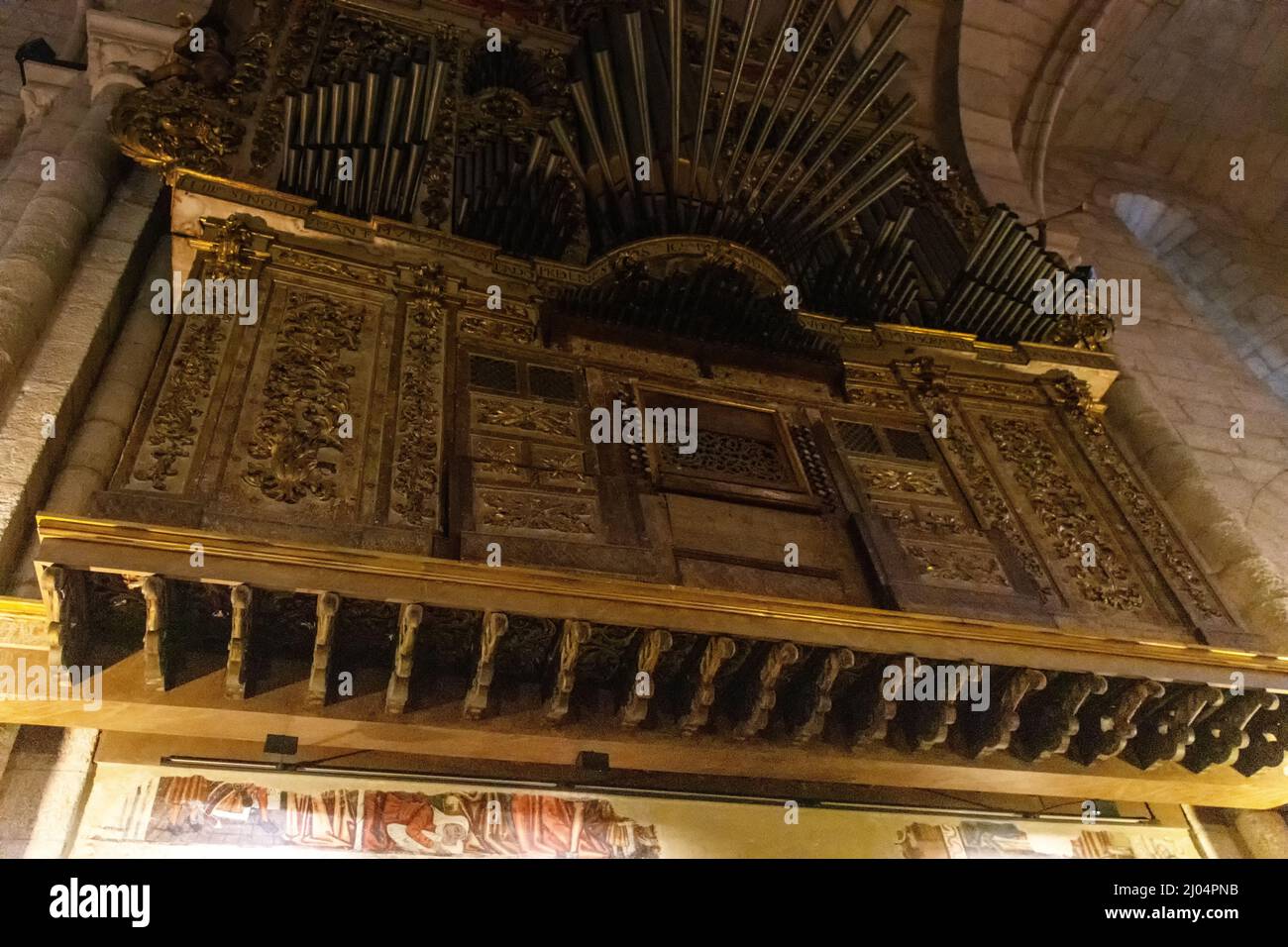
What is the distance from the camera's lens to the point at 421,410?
5207 millimetres

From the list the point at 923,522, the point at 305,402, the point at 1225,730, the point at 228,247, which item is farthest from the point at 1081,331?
the point at 228,247

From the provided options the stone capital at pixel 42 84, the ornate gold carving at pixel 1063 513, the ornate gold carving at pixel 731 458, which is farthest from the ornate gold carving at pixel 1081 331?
the stone capital at pixel 42 84

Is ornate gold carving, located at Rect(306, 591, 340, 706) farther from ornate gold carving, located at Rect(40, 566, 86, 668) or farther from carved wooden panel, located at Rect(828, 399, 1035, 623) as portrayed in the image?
carved wooden panel, located at Rect(828, 399, 1035, 623)

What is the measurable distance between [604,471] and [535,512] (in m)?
0.59

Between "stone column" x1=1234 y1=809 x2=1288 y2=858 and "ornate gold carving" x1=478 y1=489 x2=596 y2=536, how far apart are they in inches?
172

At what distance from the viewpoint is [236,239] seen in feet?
18.6

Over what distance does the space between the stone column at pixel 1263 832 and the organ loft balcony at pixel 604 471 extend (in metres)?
0.35

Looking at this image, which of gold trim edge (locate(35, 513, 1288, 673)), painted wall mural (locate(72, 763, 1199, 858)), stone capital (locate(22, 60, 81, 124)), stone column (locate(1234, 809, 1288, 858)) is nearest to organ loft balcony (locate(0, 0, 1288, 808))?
gold trim edge (locate(35, 513, 1288, 673))

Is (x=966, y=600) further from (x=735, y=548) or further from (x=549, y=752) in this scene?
(x=549, y=752)

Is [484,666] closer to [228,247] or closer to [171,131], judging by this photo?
[228,247]

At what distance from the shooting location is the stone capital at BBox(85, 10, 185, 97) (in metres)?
6.81

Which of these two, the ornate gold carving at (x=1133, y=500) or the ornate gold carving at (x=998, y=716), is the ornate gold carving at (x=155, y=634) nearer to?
the ornate gold carving at (x=998, y=716)

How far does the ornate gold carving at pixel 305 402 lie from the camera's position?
4480 mm
